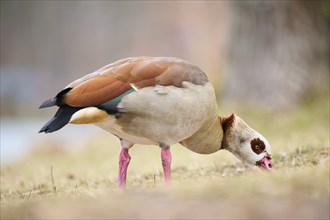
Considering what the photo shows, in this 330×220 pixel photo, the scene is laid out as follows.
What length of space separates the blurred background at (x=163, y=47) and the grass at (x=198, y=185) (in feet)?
2.01

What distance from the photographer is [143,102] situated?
17.2ft

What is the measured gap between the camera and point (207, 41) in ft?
85.1

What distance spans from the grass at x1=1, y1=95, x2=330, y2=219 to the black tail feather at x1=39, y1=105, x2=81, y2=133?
52 centimetres

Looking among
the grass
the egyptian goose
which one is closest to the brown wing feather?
the egyptian goose

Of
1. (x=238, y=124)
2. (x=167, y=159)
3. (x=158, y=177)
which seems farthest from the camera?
(x=158, y=177)

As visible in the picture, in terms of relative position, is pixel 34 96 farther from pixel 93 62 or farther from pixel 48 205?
pixel 48 205

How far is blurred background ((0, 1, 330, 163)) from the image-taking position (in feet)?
38.5

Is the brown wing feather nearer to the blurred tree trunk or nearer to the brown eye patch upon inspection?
the brown eye patch

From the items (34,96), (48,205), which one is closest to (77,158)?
(48,205)

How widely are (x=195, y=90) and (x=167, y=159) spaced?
0.64m

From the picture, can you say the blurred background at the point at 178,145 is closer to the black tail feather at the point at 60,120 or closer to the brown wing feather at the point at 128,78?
the black tail feather at the point at 60,120

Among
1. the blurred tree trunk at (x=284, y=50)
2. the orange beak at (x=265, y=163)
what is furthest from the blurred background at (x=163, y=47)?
the orange beak at (x=265, y=163)

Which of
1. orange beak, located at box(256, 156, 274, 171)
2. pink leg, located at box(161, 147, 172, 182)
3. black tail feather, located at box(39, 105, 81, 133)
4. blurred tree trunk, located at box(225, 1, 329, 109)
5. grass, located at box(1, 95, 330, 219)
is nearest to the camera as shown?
grass, located at box(1, 95, 330, 219)

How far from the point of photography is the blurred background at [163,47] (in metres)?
11.7
